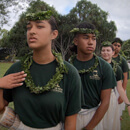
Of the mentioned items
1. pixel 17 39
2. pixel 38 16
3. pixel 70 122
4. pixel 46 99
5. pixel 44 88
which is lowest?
pixel 70 122

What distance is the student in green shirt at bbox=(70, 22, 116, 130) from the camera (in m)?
2.51

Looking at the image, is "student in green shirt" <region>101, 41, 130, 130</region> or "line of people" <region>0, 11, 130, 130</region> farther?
"student in green shirt" <region>101, 41, 130, 130</region>

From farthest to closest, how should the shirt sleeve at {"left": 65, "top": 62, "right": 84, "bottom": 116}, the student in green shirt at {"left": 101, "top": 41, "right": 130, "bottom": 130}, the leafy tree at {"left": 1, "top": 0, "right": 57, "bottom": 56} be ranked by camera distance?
the leafy tree at {"left": 1, "top": 0, "right": 57, "bottom": 56} → the student in green shirt at {"left": 101, "top": 41, "right": 130, "bottom": 130} → the shirt sleeve at {"left": 65, "top": 62, "right": 84, "bottom": 116}

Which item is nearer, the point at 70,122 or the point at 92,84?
the point at 70,122

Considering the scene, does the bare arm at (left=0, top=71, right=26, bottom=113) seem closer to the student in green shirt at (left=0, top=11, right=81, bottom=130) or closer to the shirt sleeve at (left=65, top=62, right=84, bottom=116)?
the student in green shirt at (left=0, top=11, right=81, bottom=130)

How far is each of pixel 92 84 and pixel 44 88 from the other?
106 centimetres

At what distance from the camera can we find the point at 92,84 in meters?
2.56

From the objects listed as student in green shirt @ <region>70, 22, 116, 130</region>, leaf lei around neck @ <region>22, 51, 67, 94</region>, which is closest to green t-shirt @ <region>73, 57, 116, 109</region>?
student in green shirt @ <region>70, 22, 116, 130</region>

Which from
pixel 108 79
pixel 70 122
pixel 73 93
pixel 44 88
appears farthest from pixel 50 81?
pixel 108 79

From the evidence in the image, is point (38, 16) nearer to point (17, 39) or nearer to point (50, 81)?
point (50, 81)

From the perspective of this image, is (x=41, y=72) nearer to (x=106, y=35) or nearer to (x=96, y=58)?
(x=96, y=58)

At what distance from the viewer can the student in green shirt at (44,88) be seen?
5.74 feet

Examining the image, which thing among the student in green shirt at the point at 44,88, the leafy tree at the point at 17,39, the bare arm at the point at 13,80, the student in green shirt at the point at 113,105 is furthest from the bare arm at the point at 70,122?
the leafy tree at the point at 17,39

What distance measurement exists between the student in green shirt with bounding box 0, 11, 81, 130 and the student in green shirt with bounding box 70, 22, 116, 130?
0.74 meters
